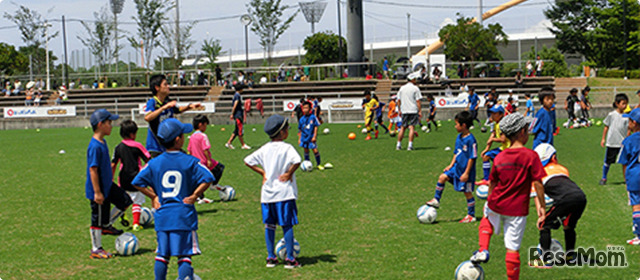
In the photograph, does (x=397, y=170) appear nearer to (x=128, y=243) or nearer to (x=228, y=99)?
(x=128, y=243)

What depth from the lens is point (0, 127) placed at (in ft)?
130

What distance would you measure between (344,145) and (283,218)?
1493 cm

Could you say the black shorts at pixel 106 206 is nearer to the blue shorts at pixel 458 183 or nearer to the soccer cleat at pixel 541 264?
the blue shorts at pixel 458 183

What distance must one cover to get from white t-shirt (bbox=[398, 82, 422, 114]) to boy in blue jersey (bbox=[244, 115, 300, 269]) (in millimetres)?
12103

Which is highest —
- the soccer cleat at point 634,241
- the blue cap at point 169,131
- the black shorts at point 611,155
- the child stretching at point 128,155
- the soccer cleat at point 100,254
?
the blue cap at point 169,131

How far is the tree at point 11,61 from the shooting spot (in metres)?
72.3

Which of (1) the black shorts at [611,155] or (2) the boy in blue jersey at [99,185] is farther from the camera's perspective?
(1) the black shorts at [611,155]

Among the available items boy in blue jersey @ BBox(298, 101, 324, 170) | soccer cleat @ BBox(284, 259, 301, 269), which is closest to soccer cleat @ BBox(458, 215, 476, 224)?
soccer cleat @ BBox(284, 259, 301, 269)

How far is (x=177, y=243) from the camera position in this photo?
Result: 554 cm

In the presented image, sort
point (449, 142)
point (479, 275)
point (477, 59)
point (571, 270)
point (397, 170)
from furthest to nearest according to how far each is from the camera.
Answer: point (477, 59) → point (449, 142) → point (397, 170) → point (571, 270) → point (479, 275)

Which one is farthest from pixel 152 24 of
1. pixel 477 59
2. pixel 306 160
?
pixel 306 160

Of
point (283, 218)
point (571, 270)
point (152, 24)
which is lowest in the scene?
point (571, 270)

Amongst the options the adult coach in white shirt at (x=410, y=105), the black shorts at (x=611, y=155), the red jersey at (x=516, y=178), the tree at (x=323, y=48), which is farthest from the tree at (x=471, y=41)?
the red jersey at (x=516, y=178)

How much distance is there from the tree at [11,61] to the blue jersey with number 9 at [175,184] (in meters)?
74.4
